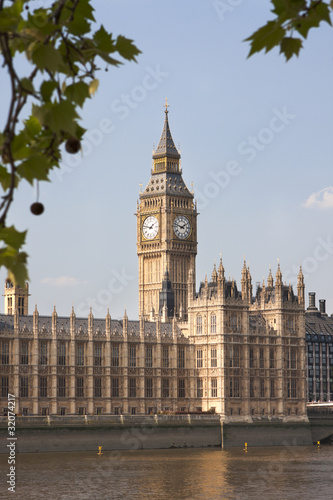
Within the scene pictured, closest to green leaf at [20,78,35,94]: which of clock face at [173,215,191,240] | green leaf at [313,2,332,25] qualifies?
green leaf at [313,2,332,25]

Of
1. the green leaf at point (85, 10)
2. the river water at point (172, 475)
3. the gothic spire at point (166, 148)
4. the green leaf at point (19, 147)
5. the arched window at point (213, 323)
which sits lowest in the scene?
the river water at point (172, 475)

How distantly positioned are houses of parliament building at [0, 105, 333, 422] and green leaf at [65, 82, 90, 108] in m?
98.7

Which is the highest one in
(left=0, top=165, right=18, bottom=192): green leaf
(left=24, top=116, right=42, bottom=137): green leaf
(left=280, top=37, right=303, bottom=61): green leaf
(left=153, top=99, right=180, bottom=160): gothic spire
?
(left=153, top=99, right=180, bottom=160): gothic spire

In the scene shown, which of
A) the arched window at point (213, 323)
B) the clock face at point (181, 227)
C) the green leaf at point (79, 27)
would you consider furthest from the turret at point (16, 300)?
the green leaf at point (79, 27)

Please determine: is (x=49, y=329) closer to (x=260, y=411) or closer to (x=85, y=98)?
(x=260, y=411)

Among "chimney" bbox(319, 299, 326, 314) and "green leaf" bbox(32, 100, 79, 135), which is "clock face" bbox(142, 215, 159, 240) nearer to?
"chimney" bbox(319, 299, 326, 314)

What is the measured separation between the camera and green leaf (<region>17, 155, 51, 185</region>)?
550cm

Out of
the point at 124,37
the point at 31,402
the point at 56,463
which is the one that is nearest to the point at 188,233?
the point at 31,402

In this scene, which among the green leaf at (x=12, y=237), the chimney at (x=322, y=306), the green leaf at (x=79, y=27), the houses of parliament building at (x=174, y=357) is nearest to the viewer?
the green leaf at (x=79, y=27)

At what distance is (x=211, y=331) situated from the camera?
116m

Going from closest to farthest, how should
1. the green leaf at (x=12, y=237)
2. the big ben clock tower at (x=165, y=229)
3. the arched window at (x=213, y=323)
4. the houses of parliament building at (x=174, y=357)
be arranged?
the green leaf at (x=12, y=237)
the houses of parliament building at (x=174, y=357)
the arched window at (x=213, y=323)
the big ben clock tower at (x=165, y=229)

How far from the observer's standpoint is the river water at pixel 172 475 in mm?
66500

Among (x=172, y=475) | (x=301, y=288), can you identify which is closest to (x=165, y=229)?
(x=301, y=288)

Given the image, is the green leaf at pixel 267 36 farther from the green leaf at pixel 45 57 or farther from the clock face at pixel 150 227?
the clock face at pixel 150 227
